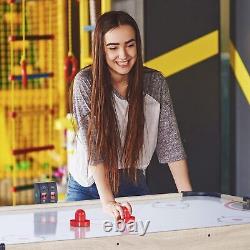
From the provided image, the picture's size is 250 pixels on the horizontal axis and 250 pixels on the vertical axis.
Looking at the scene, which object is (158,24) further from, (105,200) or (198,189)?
(105,200)

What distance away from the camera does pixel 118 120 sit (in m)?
3.25

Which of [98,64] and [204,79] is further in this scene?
[204,79]

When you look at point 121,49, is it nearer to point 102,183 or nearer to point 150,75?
point 150,75

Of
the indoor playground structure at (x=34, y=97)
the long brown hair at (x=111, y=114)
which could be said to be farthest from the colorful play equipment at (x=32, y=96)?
the long brown hair at (x=111, y=114)

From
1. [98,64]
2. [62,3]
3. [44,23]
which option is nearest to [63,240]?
[98,64]

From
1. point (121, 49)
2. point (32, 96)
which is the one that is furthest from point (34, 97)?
point (121, 49)

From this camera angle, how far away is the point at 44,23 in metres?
6.78

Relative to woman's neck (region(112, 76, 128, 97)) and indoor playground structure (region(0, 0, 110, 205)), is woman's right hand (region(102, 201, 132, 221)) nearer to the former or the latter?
woman's neck (region(112, 76, 128, 97))

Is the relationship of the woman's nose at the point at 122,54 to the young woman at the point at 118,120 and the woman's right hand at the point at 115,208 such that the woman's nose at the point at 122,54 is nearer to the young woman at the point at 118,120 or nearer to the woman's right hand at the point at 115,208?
the young woman at the point at 118,120

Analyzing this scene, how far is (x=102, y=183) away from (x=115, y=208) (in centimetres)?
19

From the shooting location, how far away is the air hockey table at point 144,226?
8.36 feet

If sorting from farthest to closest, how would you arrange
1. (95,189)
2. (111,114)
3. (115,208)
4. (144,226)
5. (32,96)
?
1. (32,96)
2. (95,189)
3. (111,114)
4. (115,208)
5. (144,226)

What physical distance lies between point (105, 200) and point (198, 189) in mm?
1655

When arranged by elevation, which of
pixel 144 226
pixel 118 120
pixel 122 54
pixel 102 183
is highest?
pixel 122 54
